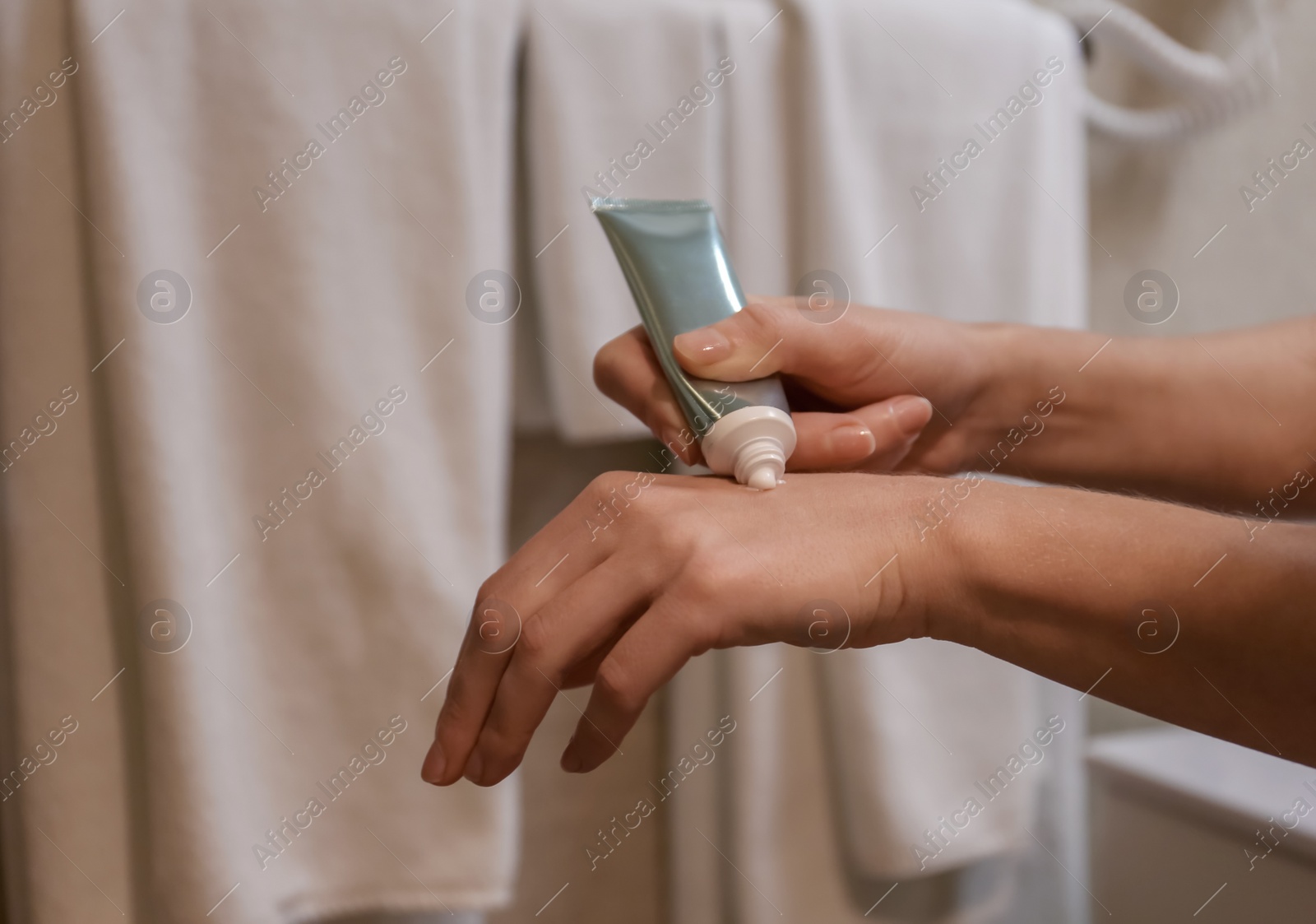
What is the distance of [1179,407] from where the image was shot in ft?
1.67

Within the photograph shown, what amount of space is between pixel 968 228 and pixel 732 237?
0.18 m

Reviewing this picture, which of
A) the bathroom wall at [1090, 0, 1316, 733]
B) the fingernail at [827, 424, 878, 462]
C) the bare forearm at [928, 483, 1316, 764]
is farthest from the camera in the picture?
the bathroom wall at [1090, 0, 1316, 733]

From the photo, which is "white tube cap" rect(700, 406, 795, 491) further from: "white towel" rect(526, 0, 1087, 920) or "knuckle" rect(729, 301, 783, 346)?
"white towel" rect(526, 0, 1087, 920)

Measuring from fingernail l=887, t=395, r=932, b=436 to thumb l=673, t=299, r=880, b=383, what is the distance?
26 mm

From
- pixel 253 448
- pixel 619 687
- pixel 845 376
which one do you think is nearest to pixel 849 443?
pixel 845 376

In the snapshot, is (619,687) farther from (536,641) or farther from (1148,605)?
(1148,605)

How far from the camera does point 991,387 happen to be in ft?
1.69

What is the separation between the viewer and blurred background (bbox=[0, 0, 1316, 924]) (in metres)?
0.47

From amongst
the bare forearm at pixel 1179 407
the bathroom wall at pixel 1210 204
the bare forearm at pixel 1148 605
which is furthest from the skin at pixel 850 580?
the bathroom wall at pixel 1210 204

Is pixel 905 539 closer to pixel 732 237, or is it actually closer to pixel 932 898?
pixel 732 237

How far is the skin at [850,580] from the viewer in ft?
0.99

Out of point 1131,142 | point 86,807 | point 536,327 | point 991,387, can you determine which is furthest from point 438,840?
point 1131,142

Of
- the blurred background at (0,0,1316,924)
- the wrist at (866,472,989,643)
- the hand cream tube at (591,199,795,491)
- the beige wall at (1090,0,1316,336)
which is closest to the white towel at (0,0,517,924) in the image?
the blurred background at (0,0,1316,924)

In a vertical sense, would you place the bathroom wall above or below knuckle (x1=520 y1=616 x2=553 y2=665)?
below
